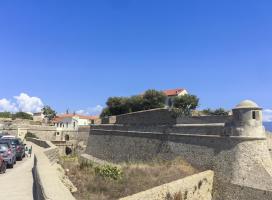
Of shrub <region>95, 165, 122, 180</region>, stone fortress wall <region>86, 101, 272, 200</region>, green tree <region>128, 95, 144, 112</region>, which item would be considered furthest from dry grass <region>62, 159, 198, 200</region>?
green tree <region>128, 95, 144, 112</region>

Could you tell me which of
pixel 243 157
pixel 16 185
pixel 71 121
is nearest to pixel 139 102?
pixel 71 121

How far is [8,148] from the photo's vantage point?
1975cm

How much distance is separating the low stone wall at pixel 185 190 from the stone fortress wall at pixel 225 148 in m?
0.84

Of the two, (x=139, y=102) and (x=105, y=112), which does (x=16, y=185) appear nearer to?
(x=139, y=102)

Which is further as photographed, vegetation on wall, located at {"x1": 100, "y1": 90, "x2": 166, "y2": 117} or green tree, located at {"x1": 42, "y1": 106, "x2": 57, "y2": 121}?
Answer: green tree, located at {"x1": 42, "y1": 106, "x2": 57, "y2": 121}

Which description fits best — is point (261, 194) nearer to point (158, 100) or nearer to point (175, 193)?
point (175, 193)

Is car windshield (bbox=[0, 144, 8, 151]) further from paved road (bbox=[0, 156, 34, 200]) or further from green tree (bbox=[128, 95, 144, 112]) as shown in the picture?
green tree (bbox=[128, 95, 144, 112])

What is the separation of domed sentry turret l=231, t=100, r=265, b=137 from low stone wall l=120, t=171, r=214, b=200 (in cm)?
304

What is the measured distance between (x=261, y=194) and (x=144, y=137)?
596 inches

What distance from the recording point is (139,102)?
2601 inches

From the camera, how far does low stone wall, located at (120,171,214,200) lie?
42.2ft

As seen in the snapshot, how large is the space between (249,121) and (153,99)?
45796 mm

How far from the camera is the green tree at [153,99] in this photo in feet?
215

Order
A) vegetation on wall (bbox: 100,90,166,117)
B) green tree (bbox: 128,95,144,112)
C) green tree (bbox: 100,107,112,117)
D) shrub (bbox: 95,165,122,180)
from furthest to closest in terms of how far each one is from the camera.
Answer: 1. green tree (bbox: 100,107,112,117)
2. green tree (bbox: 128,95,144,112)
3. vegetation on wall (bbox: 100,90,166,117)
4. shrub (bbox: 95,165,122,180)
